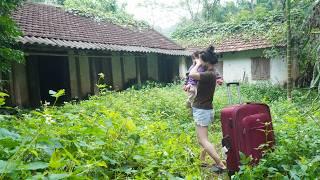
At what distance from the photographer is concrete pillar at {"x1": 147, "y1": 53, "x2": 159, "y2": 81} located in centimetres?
1688

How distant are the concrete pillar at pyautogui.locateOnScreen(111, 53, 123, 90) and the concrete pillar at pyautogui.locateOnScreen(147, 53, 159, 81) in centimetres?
250

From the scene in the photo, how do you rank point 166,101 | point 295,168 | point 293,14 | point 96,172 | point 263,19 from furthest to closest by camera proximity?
point 263,19, point 293,14, point 166,101, point 295,168, point 96,172

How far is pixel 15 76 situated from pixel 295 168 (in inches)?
334

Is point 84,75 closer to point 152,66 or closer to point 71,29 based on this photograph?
point 71,29

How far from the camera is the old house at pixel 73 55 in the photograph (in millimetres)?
9839

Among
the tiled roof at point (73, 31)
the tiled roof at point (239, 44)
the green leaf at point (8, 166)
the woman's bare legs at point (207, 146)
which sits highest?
the tiled roof at point (73, 31)

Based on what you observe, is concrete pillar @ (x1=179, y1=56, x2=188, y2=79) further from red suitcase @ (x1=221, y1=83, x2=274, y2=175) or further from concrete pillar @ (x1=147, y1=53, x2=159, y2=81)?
red suitcase @ (x1=221, y1=83, x2=274, y2=175)

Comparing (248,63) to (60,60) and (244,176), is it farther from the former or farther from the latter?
(244,176)

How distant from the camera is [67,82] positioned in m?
11.7

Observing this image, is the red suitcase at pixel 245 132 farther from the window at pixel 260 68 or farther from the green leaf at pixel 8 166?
the window at pixel 260 68

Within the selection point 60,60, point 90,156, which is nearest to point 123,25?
point 60,60

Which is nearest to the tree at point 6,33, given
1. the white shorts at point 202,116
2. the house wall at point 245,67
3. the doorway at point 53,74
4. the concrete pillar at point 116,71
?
the white shorts at point 202,116

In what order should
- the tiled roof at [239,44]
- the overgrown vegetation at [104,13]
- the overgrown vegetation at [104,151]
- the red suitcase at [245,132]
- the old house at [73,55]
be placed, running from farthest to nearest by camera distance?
the tiled roof at [239,44]
the overgrown vegetation at [104,13]
the old house at [73,55]
the red suitcase at [245,132]
the overgrown vegetation at [104,151]

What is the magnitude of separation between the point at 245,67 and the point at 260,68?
844 mm
